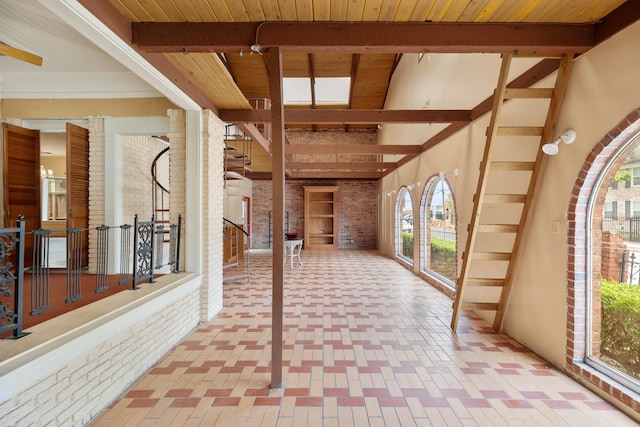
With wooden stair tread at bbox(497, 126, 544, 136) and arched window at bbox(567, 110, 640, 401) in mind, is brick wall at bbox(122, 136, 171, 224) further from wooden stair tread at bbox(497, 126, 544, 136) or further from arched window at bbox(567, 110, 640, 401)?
arched window at bbox(567, 110, 640, 401)

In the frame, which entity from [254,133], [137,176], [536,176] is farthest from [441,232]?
[137,176]

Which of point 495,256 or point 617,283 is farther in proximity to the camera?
point 495,256

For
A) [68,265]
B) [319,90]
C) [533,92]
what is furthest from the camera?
[319,90]

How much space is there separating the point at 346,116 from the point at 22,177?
460 centimetres

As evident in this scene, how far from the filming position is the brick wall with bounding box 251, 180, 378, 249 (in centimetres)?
1305

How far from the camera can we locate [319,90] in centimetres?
1059

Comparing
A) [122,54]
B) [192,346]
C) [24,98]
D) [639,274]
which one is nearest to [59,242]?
[24,98]

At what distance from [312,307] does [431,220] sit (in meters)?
3.52

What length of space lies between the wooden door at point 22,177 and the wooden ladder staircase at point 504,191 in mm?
5759

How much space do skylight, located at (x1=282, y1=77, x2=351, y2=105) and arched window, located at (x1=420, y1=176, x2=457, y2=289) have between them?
5.29 meters

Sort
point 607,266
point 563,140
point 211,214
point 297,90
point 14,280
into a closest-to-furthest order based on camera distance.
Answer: point 14,280 < point 607,266 < point 563,140 < point 211,214 < point 297,90

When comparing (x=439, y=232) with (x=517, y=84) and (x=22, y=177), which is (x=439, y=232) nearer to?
(x=517, y=84)

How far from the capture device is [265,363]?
3080 mm

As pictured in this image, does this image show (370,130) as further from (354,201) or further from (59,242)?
(59,242)
